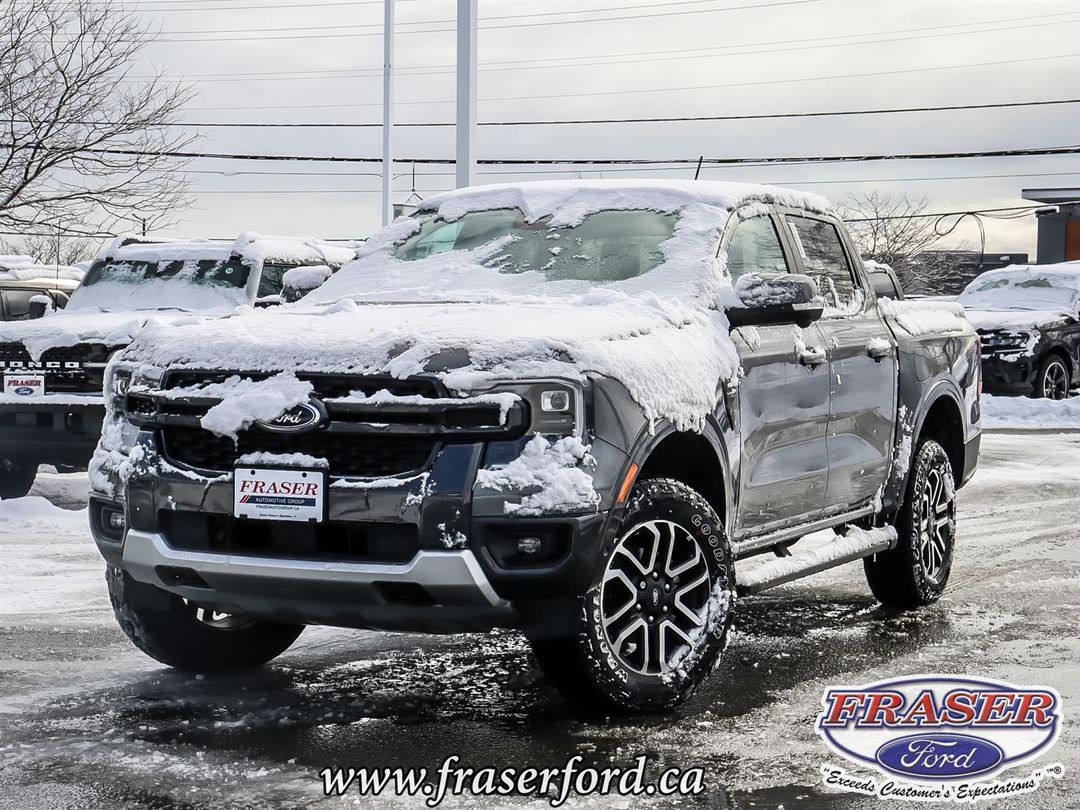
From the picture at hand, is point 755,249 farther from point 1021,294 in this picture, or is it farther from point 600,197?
point 1021,294

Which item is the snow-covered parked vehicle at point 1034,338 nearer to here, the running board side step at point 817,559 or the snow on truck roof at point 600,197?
the running board side step at point 817,559

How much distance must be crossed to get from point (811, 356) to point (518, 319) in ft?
5.19

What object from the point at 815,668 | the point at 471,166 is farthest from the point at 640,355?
the point at 471,166

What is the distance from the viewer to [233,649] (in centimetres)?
584

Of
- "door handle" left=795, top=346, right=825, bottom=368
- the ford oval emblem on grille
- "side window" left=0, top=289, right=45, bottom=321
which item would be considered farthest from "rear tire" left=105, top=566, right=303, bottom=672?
"side window" left=0, top=289, right=45, bottom=321

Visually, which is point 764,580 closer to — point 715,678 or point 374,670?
point 715,678

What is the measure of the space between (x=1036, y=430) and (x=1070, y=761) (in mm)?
14411

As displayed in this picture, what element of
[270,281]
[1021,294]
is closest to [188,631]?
[270,281]

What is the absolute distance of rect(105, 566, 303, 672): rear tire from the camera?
214 inches

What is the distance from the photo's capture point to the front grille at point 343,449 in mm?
4598

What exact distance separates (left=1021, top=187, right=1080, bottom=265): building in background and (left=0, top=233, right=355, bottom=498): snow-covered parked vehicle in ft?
157

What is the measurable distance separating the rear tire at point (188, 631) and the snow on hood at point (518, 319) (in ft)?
2.82

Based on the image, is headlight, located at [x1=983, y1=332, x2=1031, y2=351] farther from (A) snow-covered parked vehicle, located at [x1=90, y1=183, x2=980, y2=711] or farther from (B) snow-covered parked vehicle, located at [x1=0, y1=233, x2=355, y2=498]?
(A) snow-covered parked vehicle, located at [x1=90, y1=183, x2=980, y2=711]

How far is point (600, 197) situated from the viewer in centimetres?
630
